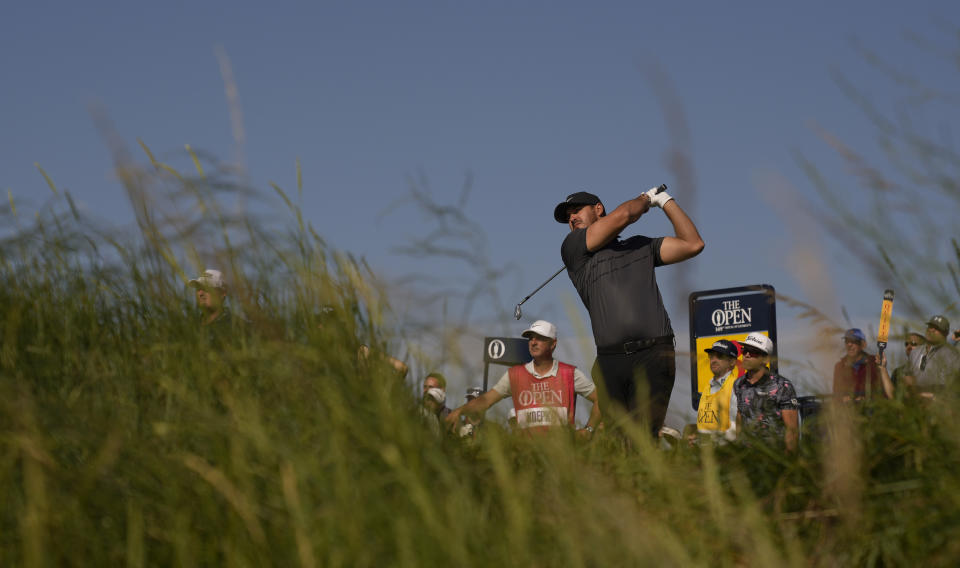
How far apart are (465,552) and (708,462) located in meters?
0.69

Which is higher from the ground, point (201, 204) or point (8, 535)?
point (201, 204)

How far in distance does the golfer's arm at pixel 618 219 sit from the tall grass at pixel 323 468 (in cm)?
225

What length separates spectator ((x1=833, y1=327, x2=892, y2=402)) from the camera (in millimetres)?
2639

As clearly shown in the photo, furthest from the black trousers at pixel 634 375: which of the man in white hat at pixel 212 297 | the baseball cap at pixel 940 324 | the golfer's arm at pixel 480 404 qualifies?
the man in white hat at pixel 212 297

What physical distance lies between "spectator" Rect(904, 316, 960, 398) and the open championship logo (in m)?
1.26

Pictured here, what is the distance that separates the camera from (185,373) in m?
2.88

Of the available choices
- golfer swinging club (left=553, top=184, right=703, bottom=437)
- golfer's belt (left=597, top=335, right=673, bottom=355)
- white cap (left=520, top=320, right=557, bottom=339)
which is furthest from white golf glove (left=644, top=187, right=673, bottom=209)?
white cap (left=520, top=320, right=557, bottom=339)

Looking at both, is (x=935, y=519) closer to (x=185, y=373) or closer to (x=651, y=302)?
(x=185, y=373)

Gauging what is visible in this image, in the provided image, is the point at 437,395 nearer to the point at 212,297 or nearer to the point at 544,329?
the point at 212,297

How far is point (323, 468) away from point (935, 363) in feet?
5.64

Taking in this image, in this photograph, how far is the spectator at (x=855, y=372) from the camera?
264 cm

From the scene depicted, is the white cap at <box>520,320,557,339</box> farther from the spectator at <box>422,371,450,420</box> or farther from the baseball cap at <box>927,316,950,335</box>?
the baseball cap at <box>927,316,950,335</box>

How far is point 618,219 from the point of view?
5.38 meters

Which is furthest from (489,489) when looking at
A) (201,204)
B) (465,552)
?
(201,204)
